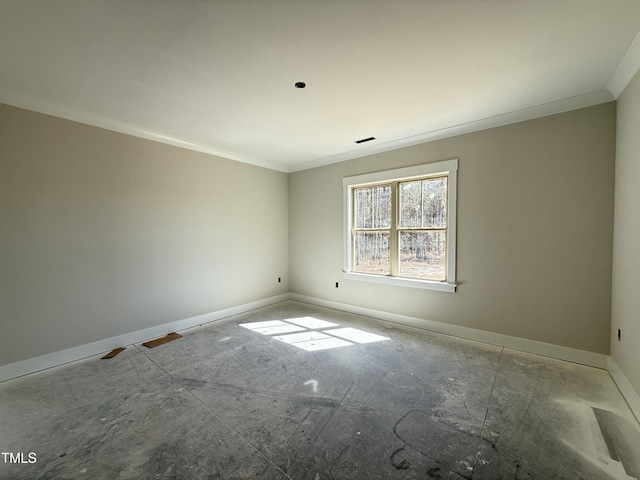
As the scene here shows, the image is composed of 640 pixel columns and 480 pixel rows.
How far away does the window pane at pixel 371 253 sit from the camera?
4.23 metres

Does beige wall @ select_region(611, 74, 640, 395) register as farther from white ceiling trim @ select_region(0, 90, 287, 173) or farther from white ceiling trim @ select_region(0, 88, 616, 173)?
white ceiling trim @ select_region(0, 90, 287, 173)

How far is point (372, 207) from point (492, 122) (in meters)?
1.93

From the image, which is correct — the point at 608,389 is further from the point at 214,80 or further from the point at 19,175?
the point at 19,175

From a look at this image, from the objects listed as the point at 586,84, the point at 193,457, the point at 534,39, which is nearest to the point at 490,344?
the point at 586,84

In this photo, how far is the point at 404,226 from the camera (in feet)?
13.2

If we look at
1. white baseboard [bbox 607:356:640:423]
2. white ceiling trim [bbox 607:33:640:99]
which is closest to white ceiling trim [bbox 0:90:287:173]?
white ceiling trim [bbox 607:33:640:99]

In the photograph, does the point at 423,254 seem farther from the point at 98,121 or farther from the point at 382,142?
the point at 98,121

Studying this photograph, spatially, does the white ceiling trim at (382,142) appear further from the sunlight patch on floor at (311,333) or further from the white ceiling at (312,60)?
the sunlight patch on floor at (311,333)

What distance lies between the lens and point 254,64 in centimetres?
206

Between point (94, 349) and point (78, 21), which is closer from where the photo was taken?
point (78, 21)

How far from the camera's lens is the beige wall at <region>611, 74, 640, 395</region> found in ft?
6.75

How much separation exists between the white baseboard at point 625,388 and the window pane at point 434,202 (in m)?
2.11

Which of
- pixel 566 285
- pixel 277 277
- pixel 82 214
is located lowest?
pixel 277 277

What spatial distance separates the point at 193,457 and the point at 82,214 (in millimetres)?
2865
